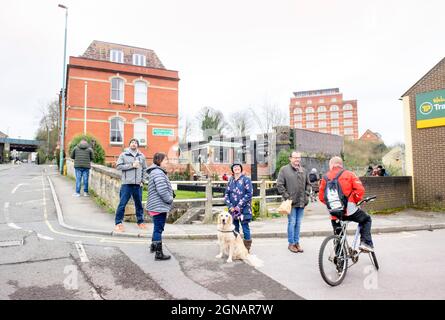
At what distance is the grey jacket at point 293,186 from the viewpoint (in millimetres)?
5953

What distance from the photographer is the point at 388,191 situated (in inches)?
457

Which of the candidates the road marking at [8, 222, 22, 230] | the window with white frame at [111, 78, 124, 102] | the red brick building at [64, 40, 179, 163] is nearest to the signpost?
the road marking at [8, 222, 22, 230]

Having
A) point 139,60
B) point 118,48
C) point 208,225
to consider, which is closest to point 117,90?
point 139,60

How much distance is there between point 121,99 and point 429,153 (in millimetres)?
24926

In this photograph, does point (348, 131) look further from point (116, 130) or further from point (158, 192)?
point (158, 192)

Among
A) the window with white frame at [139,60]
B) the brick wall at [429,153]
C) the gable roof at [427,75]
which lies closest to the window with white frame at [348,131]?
the window with white frame at [139,60]

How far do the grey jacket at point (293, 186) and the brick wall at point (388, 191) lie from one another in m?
5.93

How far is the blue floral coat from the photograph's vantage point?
572 centimetres

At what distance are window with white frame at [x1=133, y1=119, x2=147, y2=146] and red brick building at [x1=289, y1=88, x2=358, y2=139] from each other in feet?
252

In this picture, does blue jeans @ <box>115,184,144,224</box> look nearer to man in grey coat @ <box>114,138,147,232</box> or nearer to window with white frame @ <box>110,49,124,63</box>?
man in grey coat @ <box>114,138,147,232</box>
